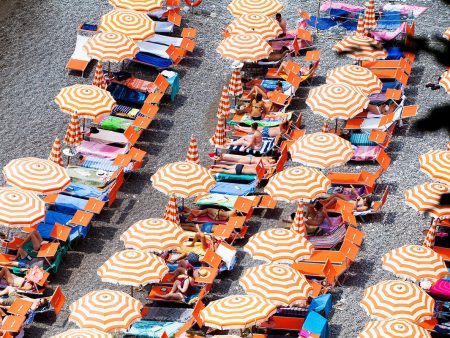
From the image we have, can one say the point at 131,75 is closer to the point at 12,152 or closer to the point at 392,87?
the point at 12,152

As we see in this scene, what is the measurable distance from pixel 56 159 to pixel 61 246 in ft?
8.71

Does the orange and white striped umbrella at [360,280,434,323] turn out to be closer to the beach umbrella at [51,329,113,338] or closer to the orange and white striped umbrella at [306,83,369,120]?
the beach umbrella at [51,329,113,338]

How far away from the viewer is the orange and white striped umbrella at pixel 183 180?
1797 centimetres

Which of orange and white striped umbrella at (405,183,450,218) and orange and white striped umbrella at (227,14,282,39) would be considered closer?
orange and white striped umbrella at (405,183,450,218)

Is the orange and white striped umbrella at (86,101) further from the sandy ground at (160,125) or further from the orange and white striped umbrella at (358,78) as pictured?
the orange and white striped umbrella at (358,78)

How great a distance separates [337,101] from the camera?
2061 centimetres

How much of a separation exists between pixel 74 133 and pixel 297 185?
17.0ft

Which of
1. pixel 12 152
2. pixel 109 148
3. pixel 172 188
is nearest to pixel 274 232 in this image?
pixel 172 188

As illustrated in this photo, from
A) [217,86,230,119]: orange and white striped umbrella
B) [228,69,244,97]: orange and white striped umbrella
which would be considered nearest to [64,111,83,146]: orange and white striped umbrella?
[217,86,230,119]: orange and white striped umbrella

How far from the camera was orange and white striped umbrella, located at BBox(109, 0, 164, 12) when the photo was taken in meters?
24.2

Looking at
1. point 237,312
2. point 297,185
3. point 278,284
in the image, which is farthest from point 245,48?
point 237,312

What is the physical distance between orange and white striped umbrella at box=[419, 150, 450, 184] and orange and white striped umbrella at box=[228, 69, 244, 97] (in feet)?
16.5

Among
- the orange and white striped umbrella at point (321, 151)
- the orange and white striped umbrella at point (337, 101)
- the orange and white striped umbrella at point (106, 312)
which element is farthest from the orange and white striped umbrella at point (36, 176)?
the orange and white striped umbrella at point (337, 101)

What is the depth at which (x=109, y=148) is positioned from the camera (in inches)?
802
